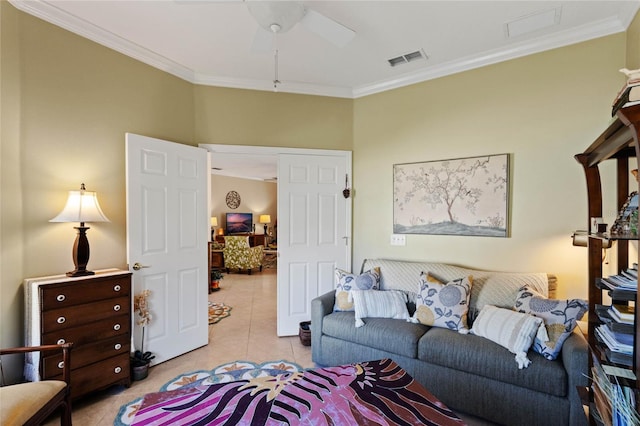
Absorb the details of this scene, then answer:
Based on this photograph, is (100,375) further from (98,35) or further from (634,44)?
(634,44)

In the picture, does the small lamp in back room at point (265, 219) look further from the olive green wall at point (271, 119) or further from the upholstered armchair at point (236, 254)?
the olive green wall at point (271, 119)

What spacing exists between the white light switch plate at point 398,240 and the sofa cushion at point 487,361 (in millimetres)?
1138

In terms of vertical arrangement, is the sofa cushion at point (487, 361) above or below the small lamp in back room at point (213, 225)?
below

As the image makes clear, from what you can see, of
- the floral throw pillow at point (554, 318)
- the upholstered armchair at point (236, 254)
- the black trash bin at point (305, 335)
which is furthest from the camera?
the upholstered armchair at point (236, 254)

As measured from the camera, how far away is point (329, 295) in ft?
10.1

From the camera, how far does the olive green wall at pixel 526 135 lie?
2.56 m

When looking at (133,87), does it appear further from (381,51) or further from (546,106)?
(546,106)

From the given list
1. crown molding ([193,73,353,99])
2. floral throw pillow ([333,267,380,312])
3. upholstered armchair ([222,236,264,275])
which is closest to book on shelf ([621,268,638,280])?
floral throw pillow ([333,267,380,312])

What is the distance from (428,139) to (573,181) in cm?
130

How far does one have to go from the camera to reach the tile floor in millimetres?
2255

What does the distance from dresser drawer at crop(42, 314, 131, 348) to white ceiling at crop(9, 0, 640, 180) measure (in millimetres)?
2272

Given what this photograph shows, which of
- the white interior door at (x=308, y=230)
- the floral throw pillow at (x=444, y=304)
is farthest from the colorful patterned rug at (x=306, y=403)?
the white interior door at (x=308, y=230)

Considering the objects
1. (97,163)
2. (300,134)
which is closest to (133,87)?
(97,163)

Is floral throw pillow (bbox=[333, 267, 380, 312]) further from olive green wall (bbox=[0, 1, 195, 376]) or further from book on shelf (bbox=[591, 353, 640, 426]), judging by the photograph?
olive green wall (bbox=[0, 1, 195, 376])
